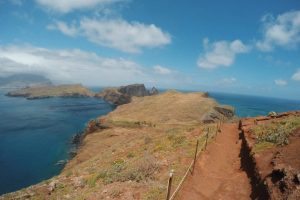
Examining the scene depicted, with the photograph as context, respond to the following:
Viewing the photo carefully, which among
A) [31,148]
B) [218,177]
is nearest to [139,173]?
[218,177]

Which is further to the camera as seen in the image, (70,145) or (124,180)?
(70,145)

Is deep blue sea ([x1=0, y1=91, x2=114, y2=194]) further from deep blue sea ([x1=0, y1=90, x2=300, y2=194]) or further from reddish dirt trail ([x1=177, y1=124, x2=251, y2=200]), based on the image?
reddish dirt trail ([x1=177, y1=124, x2=251, y2=200])

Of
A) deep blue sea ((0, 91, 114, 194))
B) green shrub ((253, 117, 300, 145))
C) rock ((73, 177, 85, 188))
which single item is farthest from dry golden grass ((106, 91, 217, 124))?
rock ((73, 177, 85, 188))

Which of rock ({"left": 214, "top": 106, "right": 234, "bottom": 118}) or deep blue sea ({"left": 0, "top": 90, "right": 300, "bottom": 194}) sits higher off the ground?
rock ({"left": 214, "top": 106, "right": 234, "bottom": 118})

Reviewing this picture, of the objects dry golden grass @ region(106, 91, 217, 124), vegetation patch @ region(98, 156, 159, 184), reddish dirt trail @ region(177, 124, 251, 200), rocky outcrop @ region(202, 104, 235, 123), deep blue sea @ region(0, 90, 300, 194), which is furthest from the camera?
dry golden grass @ region(106, 91, 217, 124)

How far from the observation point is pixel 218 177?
19.8 meters

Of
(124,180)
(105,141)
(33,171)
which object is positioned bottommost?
(33,171)

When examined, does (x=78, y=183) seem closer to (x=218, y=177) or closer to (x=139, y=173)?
(x=139, y=173)

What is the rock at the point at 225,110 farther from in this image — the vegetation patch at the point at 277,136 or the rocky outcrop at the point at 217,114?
the vegetation patch at the point at 277,136

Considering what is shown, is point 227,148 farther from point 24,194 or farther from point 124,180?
point 24,194

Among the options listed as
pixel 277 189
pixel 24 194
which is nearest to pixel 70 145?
pixel 24 194

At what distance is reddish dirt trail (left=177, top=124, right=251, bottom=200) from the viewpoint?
16516mm

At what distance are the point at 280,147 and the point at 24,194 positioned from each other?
2230cm

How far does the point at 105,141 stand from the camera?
5712cm
